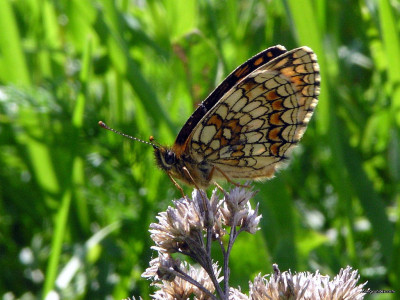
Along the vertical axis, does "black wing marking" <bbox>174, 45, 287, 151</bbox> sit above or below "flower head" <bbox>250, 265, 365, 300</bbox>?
above

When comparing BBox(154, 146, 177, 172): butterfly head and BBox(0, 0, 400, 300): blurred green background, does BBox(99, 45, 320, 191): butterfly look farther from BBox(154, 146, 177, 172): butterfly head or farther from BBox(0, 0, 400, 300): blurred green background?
BBox(0, 0, 400, 300): blurred green background

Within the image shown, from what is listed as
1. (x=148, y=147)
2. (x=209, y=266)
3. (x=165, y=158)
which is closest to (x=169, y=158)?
(x=165, y=158)

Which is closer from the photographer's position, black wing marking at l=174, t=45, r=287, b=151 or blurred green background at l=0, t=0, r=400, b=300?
black wing marking at l=174, t=45, r=287, b=151

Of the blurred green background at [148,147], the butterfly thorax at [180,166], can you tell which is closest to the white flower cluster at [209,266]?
the butterfly thorax at [180,166]

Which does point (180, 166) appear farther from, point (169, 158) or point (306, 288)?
point (306, 288)

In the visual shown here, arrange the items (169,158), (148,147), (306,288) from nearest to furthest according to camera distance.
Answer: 1. (306,288)
2. (169,158)
3. (148,147)

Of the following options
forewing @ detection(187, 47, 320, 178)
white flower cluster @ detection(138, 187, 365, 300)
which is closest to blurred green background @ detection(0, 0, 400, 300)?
forewing @ detection(187, 47, 320, 178)
